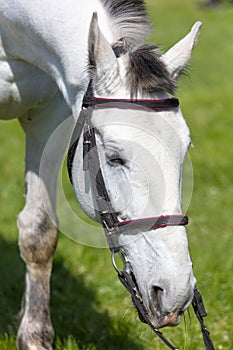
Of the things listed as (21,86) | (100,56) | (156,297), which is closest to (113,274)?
(21,86)

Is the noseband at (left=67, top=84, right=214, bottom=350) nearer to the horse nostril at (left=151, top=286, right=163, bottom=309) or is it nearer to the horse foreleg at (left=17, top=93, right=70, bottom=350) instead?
the horse nostril at (left=151, top=286, right=163, bottom=309)

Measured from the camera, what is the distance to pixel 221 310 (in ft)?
17.2

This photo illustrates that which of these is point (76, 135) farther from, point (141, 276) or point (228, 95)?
point (228, 95)

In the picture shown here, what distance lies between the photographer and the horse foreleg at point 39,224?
179 inches

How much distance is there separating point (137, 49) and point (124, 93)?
0.70 feet

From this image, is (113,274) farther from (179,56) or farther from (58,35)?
(179,56)

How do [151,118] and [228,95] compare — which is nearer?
[151,118]

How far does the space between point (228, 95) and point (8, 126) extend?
418 cm

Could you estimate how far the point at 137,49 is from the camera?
129 inches

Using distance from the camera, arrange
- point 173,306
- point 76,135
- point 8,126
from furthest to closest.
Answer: point 8,126
point 76,135
point 173,306

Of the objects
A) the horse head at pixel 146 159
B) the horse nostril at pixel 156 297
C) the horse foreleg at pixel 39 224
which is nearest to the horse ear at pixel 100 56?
the horse head at pixel 146 159

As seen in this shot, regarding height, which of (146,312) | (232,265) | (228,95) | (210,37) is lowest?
(210,37)

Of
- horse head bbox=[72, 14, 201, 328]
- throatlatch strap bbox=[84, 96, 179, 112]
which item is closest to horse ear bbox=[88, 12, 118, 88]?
horse head bbox=[72, 14, 201, 328]

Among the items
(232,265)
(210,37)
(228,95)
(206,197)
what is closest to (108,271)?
(232,265)
